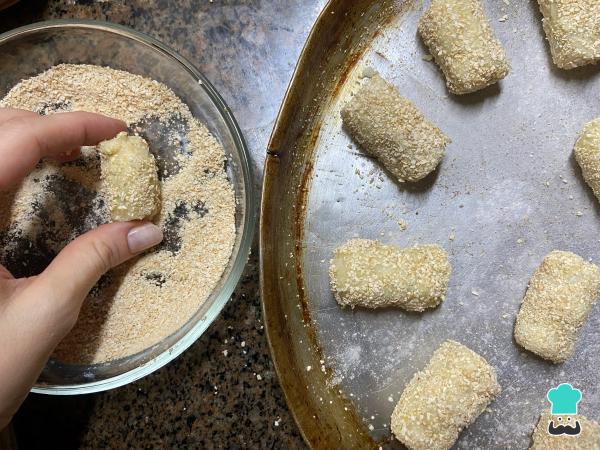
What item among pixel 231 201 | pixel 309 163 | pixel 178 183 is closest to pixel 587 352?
pixel 309 163

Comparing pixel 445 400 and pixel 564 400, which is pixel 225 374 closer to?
pixel 445 400

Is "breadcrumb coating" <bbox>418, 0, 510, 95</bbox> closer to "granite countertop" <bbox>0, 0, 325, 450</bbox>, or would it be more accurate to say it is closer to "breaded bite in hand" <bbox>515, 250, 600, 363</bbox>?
"granite countertop" <bbox>0, 0, 325, 450</bbox>

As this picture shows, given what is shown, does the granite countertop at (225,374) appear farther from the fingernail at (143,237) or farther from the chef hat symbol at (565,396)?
the chef hat symbol at (565,396)

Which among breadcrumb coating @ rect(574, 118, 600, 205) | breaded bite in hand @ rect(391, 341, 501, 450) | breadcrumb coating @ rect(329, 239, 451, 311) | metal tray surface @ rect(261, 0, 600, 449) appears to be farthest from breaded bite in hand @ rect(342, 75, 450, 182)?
breaded bite in hand @ rect(391, 341, 501, 450)

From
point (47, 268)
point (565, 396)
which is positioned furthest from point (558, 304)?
point (47, 268)

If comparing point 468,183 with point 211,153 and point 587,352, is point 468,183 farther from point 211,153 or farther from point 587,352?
point 211,153
